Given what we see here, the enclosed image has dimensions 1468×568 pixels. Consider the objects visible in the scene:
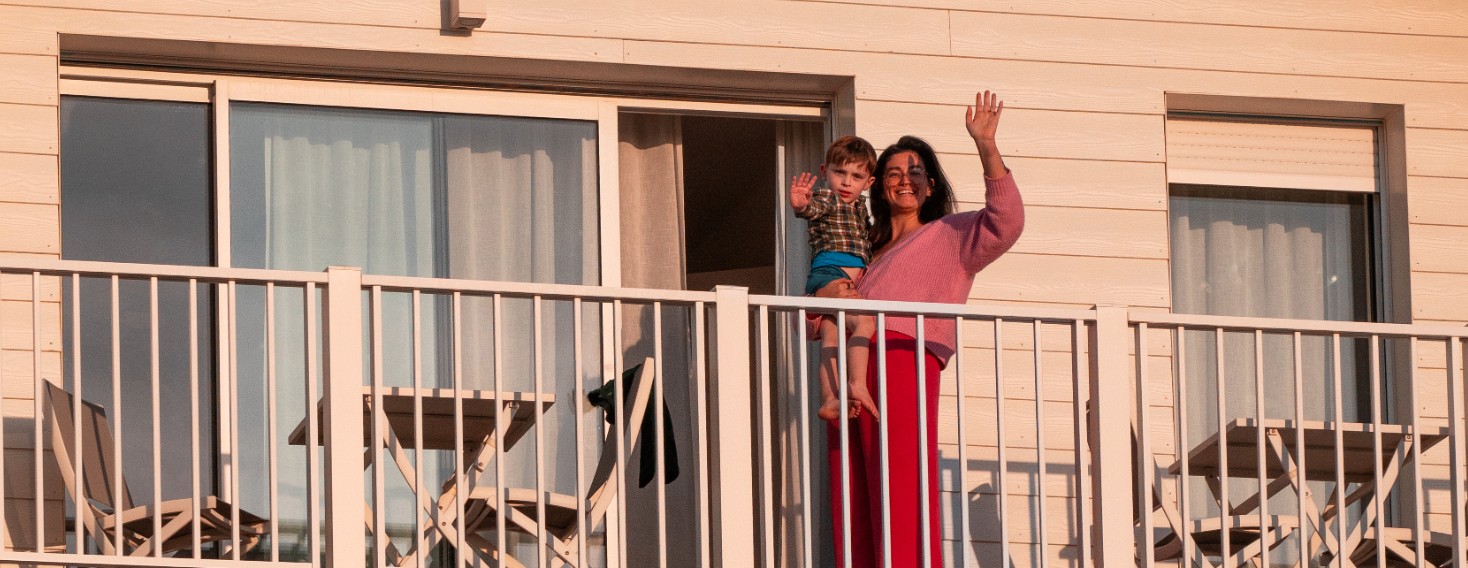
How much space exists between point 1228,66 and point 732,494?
9.61ft

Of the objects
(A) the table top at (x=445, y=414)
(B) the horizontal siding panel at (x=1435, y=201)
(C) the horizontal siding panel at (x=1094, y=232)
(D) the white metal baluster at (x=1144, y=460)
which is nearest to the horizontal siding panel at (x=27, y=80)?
(A) the table top at (x=445, y=414)

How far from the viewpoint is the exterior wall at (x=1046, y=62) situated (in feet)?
22.2

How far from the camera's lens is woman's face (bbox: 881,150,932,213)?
20.2ft

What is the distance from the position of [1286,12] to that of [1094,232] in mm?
1108

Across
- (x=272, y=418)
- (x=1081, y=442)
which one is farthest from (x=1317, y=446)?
(x=272, y=418)

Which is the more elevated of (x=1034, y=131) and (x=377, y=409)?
(x=1034, y=131)

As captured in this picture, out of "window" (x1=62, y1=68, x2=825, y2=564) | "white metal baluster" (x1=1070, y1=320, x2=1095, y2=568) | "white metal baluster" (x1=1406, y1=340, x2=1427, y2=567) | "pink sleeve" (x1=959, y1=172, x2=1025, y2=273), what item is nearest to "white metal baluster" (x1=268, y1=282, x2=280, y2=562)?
"window" (x1=62, y1=68, x2=825, y2=564)

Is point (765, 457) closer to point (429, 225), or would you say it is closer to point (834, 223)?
point (834, 223)

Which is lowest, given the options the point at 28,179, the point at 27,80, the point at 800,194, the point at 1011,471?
the point at 1011,471

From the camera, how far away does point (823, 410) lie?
5676 millimetres

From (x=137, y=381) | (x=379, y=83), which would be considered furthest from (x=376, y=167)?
(x=137, y=381)

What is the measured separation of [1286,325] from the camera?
18.6 ft

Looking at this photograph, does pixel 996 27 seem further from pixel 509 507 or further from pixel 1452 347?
pixel 509 507

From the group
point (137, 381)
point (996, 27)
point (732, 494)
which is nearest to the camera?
point (732, 494)
